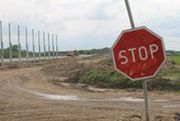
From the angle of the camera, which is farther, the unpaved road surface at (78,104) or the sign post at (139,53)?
the unpaved road surface at (78,104)

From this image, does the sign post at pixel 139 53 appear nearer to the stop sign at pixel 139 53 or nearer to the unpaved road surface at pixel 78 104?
the stop sign at pixel 139 53

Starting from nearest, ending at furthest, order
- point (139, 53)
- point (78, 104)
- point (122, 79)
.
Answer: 1. point (139, 53)
2. point (78, 104)
3. point (122, 79)

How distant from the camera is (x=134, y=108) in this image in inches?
874

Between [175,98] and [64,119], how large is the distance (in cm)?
979

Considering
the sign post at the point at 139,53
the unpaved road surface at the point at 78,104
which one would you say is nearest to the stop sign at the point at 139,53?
the sign post at the point at 139,53

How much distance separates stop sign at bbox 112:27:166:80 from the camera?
447 inches

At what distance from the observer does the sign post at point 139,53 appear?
11.3 metres

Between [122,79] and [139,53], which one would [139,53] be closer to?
[139,53]

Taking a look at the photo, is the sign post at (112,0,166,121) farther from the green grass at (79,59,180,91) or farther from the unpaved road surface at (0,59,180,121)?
the green grass at (79,59,180,91)

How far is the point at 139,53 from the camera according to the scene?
11.4 m

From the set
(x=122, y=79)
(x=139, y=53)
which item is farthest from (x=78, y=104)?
(x=139, y=53)

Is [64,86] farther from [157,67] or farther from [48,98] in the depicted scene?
[157,67]

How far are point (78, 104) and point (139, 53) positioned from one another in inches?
506

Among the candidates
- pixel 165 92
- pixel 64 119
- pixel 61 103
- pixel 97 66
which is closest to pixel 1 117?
pixel 64 119
